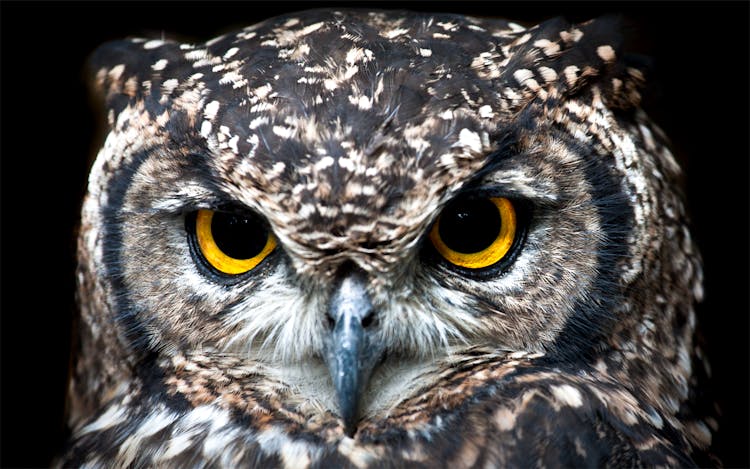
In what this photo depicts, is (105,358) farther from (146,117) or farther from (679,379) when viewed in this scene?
(679,379)

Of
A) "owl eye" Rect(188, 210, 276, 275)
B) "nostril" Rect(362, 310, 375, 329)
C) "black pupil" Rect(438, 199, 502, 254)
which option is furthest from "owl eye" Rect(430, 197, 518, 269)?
"owl eye" Rect(188, 210, 276, 275)

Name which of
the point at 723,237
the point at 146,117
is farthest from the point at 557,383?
the point at 723,237

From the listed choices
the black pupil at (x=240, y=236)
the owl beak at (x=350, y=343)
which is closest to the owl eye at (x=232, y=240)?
the black pupil at (x=240, y=236)

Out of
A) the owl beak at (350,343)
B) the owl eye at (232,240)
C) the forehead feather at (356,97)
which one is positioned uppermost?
the forehead feather at (356,97)

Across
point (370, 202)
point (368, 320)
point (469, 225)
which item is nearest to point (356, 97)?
point (370, 202)

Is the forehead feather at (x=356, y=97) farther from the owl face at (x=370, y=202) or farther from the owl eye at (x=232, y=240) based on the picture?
the owl eye at (x=232, y=240)

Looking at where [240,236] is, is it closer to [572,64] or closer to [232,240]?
[232,240]

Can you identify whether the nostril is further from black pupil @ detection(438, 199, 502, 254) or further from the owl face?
black pupil @ detection(438, 199, 502, 254)

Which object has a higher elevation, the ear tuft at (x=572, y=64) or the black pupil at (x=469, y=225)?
the ear tuft at (x=572, y=64)
